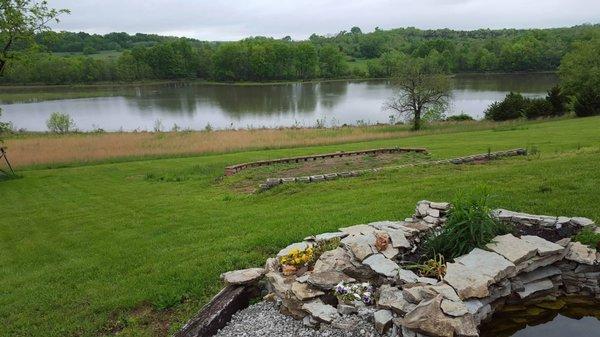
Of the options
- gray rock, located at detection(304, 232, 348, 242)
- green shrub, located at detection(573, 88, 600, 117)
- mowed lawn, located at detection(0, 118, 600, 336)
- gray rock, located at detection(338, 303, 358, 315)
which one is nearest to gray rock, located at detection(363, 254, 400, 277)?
gray rock, located at detection(338, 303, 358, 315)

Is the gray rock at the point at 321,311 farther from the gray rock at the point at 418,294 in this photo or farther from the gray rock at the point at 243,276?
the gray rock at the point at 243,276

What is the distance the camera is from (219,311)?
604 cm

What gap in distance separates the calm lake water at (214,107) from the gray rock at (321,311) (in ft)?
137

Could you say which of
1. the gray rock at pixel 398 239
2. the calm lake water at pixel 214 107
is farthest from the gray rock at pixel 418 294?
the calm lake water at pixel 214 107

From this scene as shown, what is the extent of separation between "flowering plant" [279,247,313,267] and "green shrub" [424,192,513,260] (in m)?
1.77

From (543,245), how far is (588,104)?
32.1 metres

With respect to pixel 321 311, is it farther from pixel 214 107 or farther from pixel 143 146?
pixel 214 107

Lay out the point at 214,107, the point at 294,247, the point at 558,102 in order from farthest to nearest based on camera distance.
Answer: the point at 214,107 → the point at 558,102 → the point at 294,247

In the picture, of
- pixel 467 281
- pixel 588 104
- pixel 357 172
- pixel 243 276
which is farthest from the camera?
Result: pixel 588 104

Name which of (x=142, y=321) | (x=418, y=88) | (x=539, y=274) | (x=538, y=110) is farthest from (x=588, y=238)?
(x=538, y=110)

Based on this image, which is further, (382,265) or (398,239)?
(398,239)

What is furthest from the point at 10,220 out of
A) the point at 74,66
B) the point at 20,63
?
the point at 74,66

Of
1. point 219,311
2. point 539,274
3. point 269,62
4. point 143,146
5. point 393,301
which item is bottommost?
point 143,146

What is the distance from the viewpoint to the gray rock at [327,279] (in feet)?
19.8
